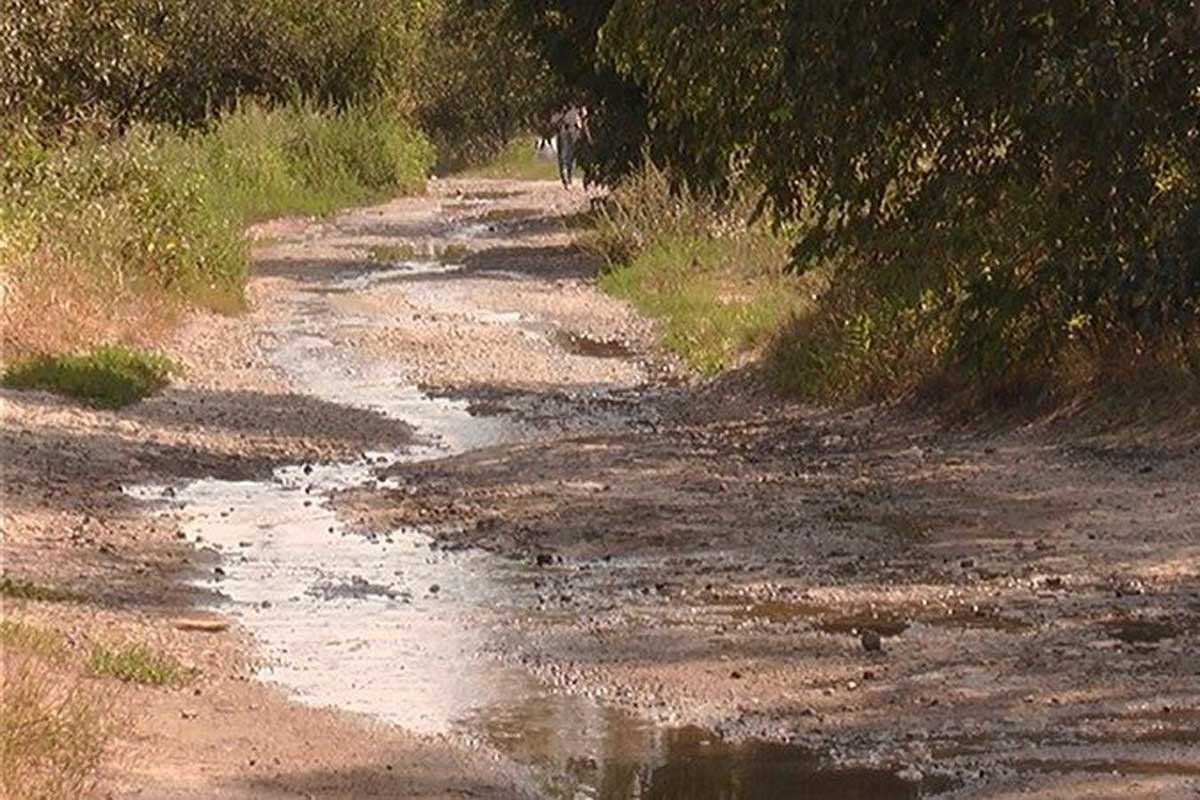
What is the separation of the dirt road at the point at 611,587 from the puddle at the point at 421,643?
0.09 ft

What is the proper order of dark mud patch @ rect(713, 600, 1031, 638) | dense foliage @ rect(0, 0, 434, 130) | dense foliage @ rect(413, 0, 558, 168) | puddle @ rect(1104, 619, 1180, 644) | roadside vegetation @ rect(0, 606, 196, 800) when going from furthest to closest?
dense foliage @ rect(413, 0, 558, 168) → dense foliage @ rect(0, 0, 434, 130) → dark mud patch @ rect(713, 600, 1031, 638) → puddle @ rect(1104, 619, 1180, 644) → roadside vegetation @ rect(0, 606, 196, 800)

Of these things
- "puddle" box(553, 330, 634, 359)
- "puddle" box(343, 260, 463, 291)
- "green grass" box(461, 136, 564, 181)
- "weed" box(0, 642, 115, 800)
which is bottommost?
"green grass" box(461, 136, 564, 181)

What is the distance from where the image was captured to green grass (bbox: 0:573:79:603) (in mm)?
13055

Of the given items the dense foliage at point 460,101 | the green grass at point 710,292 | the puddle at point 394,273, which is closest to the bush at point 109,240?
the puddle at point 394,273

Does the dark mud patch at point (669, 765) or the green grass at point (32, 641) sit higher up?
the green grass at point (32, 641)

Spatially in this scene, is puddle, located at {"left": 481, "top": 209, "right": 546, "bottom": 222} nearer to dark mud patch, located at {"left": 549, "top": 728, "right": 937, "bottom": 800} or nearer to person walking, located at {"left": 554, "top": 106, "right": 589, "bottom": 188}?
person walking, located at {"left": 554, "top": 106, "right": 589, "bottom": 188}

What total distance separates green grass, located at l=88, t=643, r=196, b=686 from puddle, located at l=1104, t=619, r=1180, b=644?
427 centimetres

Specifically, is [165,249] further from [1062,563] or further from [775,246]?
[1062,563]

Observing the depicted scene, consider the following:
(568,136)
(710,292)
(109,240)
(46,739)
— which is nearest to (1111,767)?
(46,739)

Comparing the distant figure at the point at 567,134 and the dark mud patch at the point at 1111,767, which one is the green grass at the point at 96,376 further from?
the distant figure at the point at 567,134

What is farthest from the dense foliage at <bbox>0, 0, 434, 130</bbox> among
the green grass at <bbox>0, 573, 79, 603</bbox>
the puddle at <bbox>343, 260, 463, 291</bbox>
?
the green grass at <bbox>0, 573, 79, 603</bbox>

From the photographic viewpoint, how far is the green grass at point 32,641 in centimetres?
1122

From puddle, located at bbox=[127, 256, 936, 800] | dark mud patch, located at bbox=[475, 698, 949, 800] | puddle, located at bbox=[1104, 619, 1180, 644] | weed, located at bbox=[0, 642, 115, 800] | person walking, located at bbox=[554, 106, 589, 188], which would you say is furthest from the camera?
person walking, located at bbox=[554, 106, 589, 188]

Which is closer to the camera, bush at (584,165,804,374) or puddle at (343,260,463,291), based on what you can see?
bush at (584,165,804,374)
